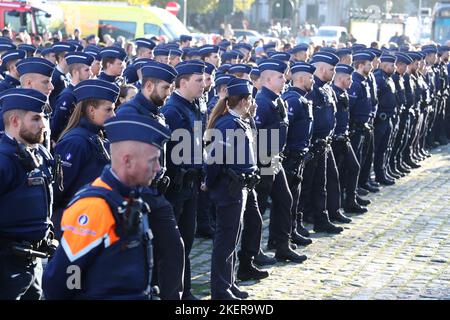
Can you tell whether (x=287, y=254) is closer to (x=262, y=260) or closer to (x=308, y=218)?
(x=262, y=260)

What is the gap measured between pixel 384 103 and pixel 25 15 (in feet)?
68.9

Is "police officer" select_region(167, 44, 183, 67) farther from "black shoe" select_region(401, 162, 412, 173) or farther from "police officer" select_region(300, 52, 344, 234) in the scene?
"black shoe" select_region(401, 162, 412, 173)

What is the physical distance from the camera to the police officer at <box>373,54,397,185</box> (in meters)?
15.6

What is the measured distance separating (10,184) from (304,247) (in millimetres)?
5751

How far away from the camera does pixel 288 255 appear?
1069 centimetres

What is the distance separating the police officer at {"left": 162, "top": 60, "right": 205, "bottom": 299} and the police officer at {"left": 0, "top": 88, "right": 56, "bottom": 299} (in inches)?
79.6

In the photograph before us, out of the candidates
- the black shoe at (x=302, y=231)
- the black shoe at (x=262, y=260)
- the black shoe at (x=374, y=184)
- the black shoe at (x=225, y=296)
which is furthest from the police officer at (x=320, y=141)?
the black shoe at (x=225, y=296)

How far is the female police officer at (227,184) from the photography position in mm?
8633

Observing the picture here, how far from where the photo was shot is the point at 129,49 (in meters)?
21.8

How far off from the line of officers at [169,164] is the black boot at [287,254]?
0.4 inches

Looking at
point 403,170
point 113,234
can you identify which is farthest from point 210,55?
point 113,234

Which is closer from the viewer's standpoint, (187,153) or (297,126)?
(187,153)

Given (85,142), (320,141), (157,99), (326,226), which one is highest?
(157,99)

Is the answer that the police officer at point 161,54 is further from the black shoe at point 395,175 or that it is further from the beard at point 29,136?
the beard at point 29,136
